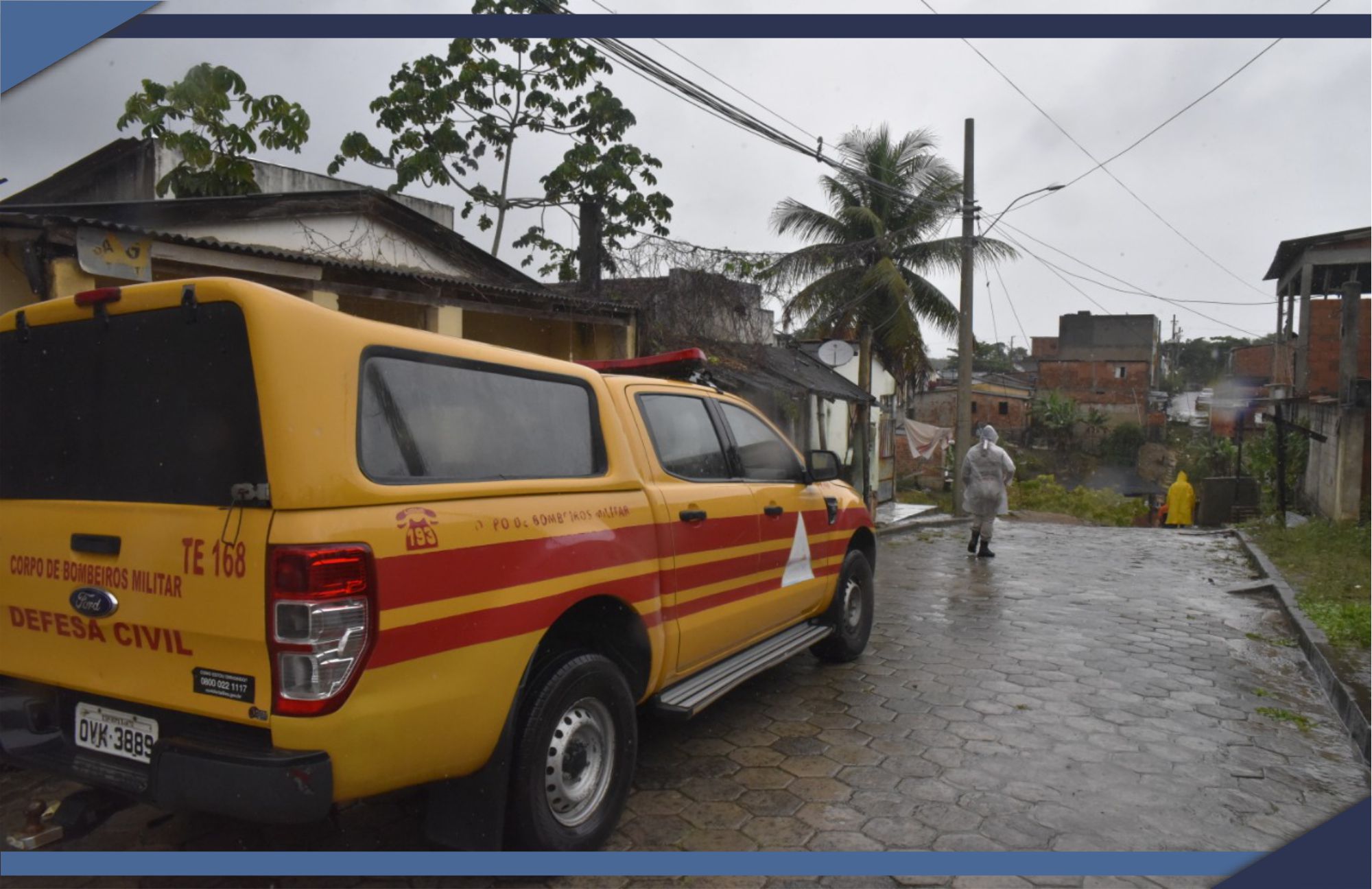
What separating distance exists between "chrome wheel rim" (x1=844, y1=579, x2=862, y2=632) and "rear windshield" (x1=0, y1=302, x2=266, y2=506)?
168 inches

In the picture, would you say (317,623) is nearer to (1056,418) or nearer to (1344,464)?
(1344,464)

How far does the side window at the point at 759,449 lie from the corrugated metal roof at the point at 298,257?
4.30 meters

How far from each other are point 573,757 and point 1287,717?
14.4 feet

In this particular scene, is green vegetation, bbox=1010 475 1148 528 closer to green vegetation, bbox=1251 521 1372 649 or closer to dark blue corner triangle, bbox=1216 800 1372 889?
green vegetation, bbox=1251 521 1372 649

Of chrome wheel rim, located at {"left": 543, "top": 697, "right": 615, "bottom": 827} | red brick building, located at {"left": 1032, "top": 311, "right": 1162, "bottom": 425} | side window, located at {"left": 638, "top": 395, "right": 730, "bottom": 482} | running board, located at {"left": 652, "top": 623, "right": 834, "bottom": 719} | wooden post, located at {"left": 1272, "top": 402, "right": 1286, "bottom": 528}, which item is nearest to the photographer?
chrome wheel rim, located at {"left": 543, "top": 697, "right": 615, "bottom": 827}

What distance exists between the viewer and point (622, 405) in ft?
12.8

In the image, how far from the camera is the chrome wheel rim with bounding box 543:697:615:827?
10.3 feet

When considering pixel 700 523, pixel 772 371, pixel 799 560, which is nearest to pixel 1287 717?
pixel 799 560

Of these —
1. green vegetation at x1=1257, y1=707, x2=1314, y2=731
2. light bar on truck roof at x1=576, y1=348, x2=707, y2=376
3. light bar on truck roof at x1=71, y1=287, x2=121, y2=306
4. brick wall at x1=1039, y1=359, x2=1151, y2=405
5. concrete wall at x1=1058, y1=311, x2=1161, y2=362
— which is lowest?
green vegetation at x1=1257, y1=707, x2=1314, y2=731

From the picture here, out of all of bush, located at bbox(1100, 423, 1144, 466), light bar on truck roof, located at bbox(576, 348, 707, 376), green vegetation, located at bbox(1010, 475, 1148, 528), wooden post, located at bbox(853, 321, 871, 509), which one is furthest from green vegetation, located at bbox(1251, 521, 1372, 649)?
bush, located at bbox(1100, 423, 1144, 466)

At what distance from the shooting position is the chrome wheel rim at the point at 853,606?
237 inches

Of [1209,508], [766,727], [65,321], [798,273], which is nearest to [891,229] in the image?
[798,273]

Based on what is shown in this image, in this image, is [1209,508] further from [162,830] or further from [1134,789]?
[162,830]

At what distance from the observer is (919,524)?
15.7 m
